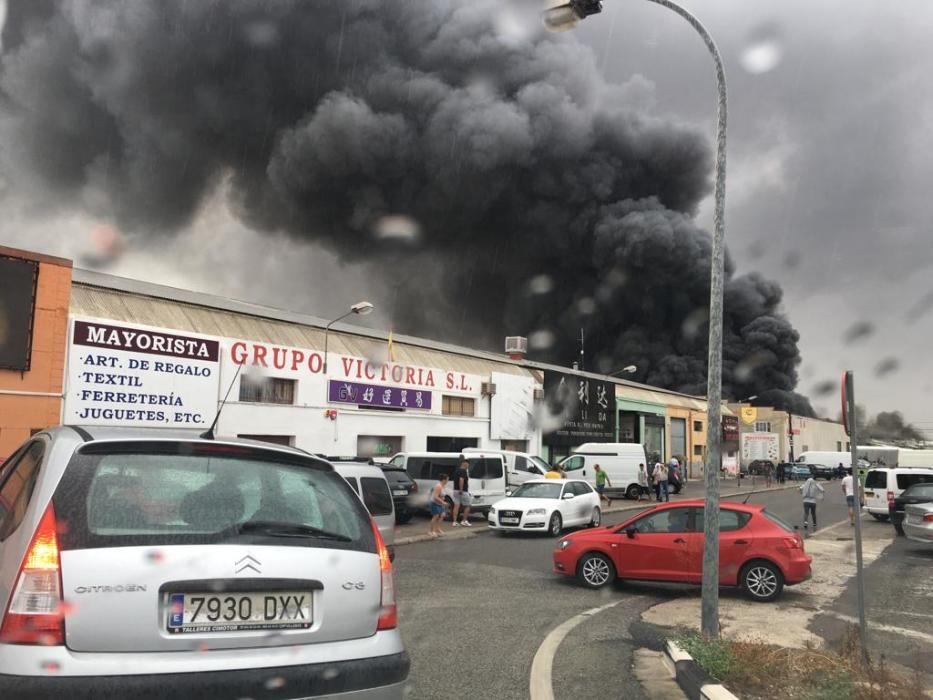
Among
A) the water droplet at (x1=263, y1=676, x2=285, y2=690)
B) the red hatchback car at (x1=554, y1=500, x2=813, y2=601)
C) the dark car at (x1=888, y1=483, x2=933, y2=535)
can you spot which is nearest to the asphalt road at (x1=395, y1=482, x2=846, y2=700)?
the red hatchback car at (x1=554, y1=500, x2=813, y2=601)

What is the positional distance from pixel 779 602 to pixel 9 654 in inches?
351

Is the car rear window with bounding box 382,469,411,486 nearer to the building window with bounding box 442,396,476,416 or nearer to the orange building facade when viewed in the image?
the orange building facade

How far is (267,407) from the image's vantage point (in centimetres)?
2173

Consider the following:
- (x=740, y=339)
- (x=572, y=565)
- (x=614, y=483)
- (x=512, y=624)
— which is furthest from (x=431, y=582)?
(x=740, y=339)

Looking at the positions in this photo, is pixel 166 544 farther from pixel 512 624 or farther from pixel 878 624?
pixel 878 624

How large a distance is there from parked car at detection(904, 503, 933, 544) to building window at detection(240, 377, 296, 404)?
1656cm

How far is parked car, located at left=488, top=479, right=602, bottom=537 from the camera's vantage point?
1655 cm

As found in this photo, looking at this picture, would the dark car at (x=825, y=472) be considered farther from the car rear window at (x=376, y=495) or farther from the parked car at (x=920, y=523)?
the car rear window at (x=376, y=495)

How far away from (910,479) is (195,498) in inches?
901

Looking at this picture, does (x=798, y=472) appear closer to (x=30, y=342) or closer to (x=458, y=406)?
(x=458, y=406)

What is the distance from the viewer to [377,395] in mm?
25953

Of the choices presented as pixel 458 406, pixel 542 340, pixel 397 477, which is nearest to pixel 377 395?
pixel 458 406

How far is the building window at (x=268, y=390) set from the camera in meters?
21.6

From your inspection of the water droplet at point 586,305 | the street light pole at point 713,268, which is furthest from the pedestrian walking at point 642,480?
the water droplet at point 586,305
